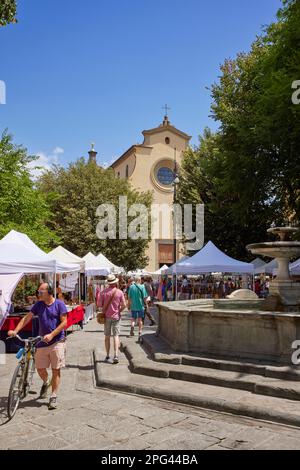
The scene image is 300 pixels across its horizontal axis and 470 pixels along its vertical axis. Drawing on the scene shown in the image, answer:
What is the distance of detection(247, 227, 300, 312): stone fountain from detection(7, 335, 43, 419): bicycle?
4826 mm

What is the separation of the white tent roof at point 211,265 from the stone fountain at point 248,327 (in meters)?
7.34

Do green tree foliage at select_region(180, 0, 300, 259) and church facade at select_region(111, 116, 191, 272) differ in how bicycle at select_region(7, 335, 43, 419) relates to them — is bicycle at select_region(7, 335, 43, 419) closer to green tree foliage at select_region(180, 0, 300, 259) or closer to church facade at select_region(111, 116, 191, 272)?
green tree foliage at select_region(180, 0, 300, 259)

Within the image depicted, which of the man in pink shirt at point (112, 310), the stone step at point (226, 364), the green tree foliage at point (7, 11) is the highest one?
the green tree foliage at point (7, 11)

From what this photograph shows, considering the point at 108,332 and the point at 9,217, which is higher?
the point at 9,217

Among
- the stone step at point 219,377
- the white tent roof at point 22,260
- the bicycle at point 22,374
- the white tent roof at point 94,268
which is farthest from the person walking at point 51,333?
the white tent roof at point 94,268

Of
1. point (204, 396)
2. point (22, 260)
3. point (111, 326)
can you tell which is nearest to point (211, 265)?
point (22, 260)

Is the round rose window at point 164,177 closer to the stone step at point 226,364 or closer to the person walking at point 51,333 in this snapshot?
the stone step at point 226,364

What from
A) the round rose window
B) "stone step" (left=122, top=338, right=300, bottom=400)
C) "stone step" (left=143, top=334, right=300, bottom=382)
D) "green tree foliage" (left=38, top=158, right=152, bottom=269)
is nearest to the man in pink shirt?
"stone step" (left=122, top=338, right=300, bottom=400)

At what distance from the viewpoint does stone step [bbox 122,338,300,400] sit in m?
5.82

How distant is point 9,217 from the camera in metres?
20.0

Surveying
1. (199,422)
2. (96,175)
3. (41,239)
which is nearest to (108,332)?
(199,422)

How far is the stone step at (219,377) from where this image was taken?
582cm

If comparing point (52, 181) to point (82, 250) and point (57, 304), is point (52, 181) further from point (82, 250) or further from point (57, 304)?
point (57, 304)

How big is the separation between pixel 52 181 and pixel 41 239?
1645 cm
